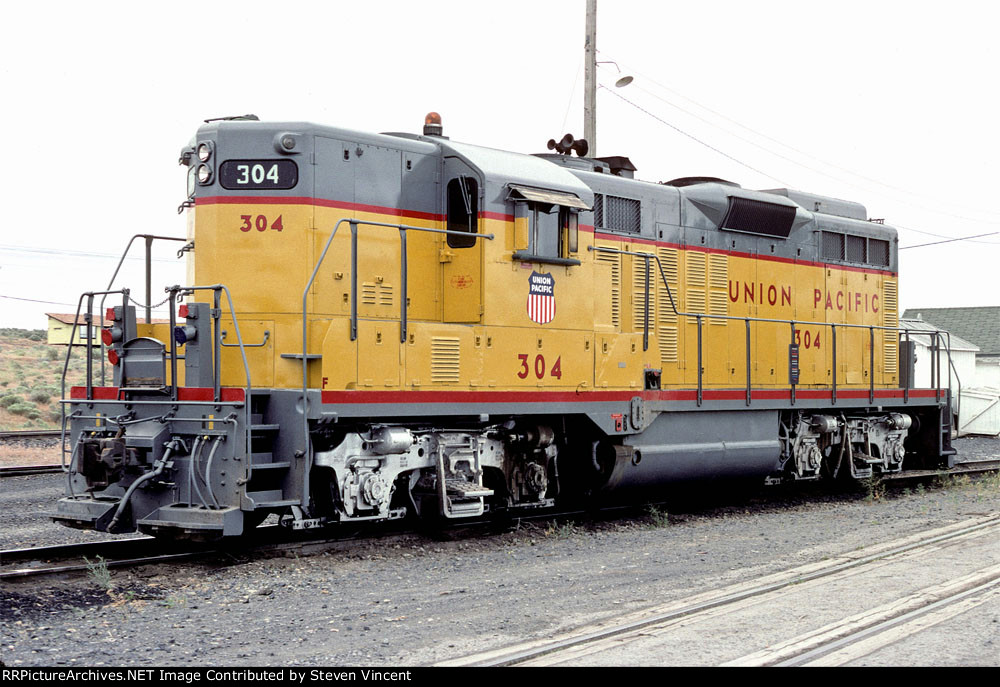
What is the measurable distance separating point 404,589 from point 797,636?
9.47 ft

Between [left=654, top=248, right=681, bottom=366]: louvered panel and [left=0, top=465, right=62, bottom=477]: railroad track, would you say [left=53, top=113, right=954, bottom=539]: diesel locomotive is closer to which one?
[left=654, top=248, right=681, bottom=366]: louvered panel

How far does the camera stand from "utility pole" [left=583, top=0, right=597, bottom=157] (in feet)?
55.1

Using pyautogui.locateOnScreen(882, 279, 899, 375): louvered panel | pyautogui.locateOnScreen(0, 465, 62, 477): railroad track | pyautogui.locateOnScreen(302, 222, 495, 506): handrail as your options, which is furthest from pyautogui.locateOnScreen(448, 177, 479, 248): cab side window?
pyautogui.locateOnScreen(0, 465, 62, 477): railroad track

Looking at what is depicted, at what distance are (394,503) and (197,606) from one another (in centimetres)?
318

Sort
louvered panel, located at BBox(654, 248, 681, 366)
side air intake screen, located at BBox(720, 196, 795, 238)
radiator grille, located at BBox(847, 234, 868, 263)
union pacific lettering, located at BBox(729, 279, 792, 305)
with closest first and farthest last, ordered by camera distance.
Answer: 1. louvered panel, located at BBox(654, 248, 681, 366)
2. side air intake screen, located at BBox(720, 196, 795, 238)
3. union pacific lettering, located at BBox(729, 279, 792, 305)
4. radiator grille, located at BBox(847, 234, 868, 263)

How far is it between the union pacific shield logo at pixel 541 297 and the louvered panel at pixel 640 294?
1.80 metres

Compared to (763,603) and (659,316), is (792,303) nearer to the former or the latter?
(659,316)

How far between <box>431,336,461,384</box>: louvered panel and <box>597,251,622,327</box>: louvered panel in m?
2.61

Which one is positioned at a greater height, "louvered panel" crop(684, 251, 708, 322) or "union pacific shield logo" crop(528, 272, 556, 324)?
"louvered panel" crop(684, 251, 708, 322)

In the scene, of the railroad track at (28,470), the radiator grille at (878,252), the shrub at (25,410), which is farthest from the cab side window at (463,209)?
the shrub at (25,410)

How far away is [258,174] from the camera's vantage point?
8742 millimetres

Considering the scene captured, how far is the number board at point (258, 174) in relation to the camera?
28.6 feet

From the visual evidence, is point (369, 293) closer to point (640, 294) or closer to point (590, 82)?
point (640, 294)
